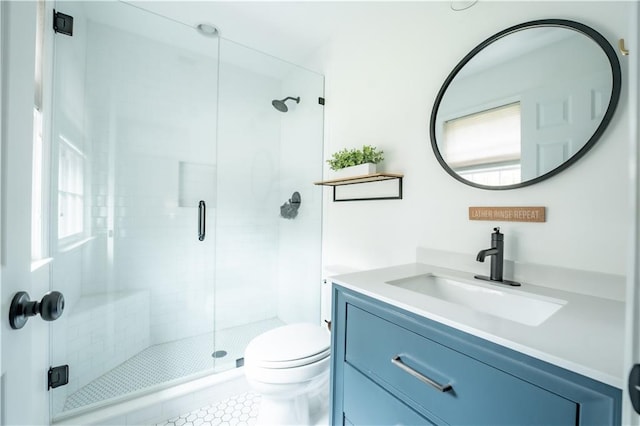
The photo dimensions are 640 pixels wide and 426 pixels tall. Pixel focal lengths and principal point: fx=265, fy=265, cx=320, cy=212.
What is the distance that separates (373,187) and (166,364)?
1822mm

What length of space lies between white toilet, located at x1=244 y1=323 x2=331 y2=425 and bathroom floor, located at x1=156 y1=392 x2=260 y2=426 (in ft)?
0.49

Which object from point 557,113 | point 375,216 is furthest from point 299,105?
point 557,113

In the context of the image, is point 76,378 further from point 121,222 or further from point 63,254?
point 121,222

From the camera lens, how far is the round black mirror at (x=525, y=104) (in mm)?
873

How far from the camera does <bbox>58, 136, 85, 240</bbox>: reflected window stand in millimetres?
1410

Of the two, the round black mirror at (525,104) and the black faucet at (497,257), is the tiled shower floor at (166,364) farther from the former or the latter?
the round black mirror at (525,104)

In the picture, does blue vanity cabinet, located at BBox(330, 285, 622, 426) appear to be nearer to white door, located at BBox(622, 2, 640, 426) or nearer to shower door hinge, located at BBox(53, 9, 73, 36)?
white door, located at BBox(622, 2, 640, 426)

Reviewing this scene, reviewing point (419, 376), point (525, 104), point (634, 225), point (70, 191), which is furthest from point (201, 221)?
point (634, 225)

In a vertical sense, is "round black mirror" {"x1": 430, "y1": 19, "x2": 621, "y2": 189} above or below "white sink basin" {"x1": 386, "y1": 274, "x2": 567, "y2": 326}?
above

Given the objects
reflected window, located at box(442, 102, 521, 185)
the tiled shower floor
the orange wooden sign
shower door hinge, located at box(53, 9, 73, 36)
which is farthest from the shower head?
the tiled shower floor

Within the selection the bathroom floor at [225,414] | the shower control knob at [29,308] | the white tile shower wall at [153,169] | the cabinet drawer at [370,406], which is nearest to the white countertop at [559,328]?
the cabinet drawer at [370,406]

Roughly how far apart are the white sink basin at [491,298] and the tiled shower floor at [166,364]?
1.41 metres

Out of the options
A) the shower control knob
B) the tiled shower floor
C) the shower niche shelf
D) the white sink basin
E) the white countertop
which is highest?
the shower niche shelf

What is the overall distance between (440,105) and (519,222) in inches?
25.3
